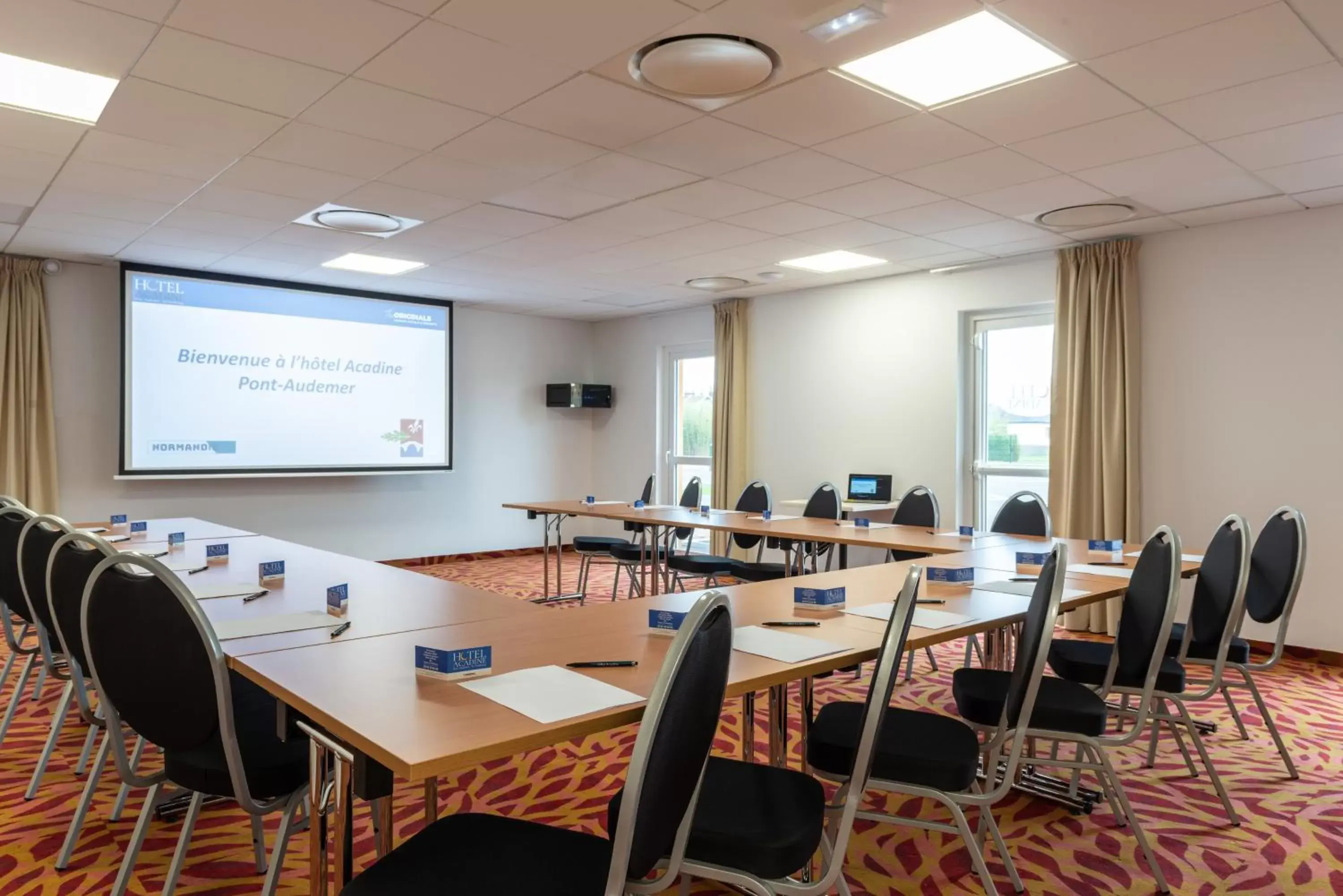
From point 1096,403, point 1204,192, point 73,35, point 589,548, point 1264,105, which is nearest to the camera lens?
point 73,35

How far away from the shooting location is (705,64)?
9.87 ft

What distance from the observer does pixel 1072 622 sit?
19.5 ft

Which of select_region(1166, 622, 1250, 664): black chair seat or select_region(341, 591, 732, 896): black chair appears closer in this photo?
select_region(341, 591, 732, 896): black chair

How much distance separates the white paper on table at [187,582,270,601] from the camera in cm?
280

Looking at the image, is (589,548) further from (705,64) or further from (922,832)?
(705,64)

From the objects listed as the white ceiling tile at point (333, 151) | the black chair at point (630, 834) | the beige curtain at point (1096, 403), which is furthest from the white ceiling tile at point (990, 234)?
the black chair at point (630, 834)

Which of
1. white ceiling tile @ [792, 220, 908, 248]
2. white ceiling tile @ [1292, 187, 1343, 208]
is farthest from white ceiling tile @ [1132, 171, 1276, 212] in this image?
white ceiling tile @ [792, 220, 908, 248]

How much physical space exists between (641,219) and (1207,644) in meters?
3.65

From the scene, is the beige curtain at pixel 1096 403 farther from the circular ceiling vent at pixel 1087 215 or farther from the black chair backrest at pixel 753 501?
the black chair backrest at pixel 753 501

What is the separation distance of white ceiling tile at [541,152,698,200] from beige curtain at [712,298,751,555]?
356 centimetres

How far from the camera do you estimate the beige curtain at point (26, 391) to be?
6.41 metres

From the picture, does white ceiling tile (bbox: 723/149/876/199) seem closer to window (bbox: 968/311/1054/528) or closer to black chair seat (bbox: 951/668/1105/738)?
black chair seat (bbox: 951/668/1105/738)

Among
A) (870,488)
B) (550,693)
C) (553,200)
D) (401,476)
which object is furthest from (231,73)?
(401,476)

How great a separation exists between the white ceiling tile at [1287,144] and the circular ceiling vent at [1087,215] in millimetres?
783
